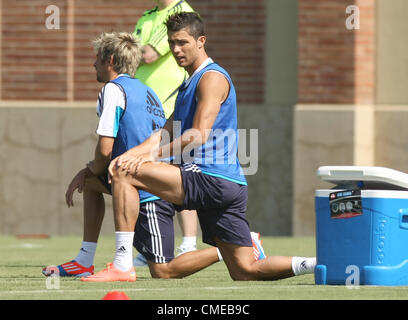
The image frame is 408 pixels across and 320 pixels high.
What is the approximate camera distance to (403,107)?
13797mm

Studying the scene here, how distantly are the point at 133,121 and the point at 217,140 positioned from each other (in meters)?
0.85

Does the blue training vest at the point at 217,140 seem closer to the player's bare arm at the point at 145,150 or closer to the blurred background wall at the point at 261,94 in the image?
the player's bare arm at the point at 145,150

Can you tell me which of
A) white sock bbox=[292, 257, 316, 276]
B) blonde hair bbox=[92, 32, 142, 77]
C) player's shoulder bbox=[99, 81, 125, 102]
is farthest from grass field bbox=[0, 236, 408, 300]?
blonde hair bbox=[92, 32, 142, 77]

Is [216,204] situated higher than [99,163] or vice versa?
[99,163]

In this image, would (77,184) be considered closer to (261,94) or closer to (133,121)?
(133,121)

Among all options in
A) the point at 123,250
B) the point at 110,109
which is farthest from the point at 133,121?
the point at 123,250

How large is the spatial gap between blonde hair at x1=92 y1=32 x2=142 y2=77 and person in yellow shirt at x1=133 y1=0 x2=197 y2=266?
1.35 meters

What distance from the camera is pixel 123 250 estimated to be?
7246 millimetres

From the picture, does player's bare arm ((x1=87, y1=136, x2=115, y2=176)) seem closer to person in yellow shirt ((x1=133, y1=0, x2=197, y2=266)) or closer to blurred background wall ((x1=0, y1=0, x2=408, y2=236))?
person in yellow shirt ((x1=133, y1=0, x2=197, y2=266))

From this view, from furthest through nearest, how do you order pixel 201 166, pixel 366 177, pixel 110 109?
pixel 110 109, pixel 201 166, pixel 366 177

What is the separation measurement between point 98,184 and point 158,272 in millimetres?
730

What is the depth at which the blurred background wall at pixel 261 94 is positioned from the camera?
537 inches

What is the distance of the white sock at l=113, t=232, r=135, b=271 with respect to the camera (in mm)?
7223
